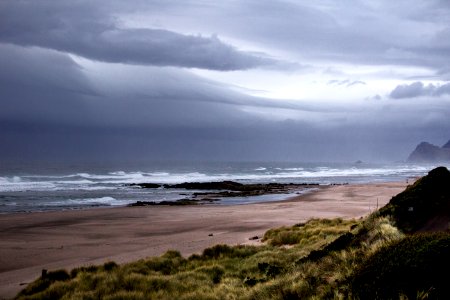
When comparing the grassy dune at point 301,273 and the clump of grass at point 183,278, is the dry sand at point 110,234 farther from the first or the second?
the grassy dune at point 301,273

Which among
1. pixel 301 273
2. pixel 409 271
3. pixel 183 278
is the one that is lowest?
pixel 183 278

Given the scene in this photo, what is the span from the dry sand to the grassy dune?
2243mm

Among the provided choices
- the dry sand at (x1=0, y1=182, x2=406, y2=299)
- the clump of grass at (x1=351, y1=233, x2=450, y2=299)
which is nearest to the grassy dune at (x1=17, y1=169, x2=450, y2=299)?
the clump of grass at (x1=351, y1=233, x2=450, y2=299)

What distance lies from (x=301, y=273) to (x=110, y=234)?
53.2ft

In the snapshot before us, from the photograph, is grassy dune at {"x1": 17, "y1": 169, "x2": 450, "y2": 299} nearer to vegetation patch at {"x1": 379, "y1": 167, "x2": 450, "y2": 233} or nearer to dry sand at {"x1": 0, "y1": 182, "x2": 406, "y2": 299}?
vegetation patch at {"x1": 379, "y1": 167, "x2": 450, "y2": 233}

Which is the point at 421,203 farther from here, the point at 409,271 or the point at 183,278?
the point at 183,278

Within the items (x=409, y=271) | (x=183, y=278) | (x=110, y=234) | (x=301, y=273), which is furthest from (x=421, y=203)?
(x=110, y=234)

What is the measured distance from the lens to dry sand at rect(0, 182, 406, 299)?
15.2 metres

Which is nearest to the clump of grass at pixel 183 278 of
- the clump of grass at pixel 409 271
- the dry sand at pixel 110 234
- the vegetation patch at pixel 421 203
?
the clump of grass at pixel 409 271

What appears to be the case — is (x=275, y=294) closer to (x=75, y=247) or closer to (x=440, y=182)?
(x=440, y=182)

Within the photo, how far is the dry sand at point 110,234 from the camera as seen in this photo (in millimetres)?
15242

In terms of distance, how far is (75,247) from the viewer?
1830 centimetres

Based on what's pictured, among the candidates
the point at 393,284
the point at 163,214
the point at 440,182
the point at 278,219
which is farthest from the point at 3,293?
the point at 163,214

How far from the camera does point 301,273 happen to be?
760cm
